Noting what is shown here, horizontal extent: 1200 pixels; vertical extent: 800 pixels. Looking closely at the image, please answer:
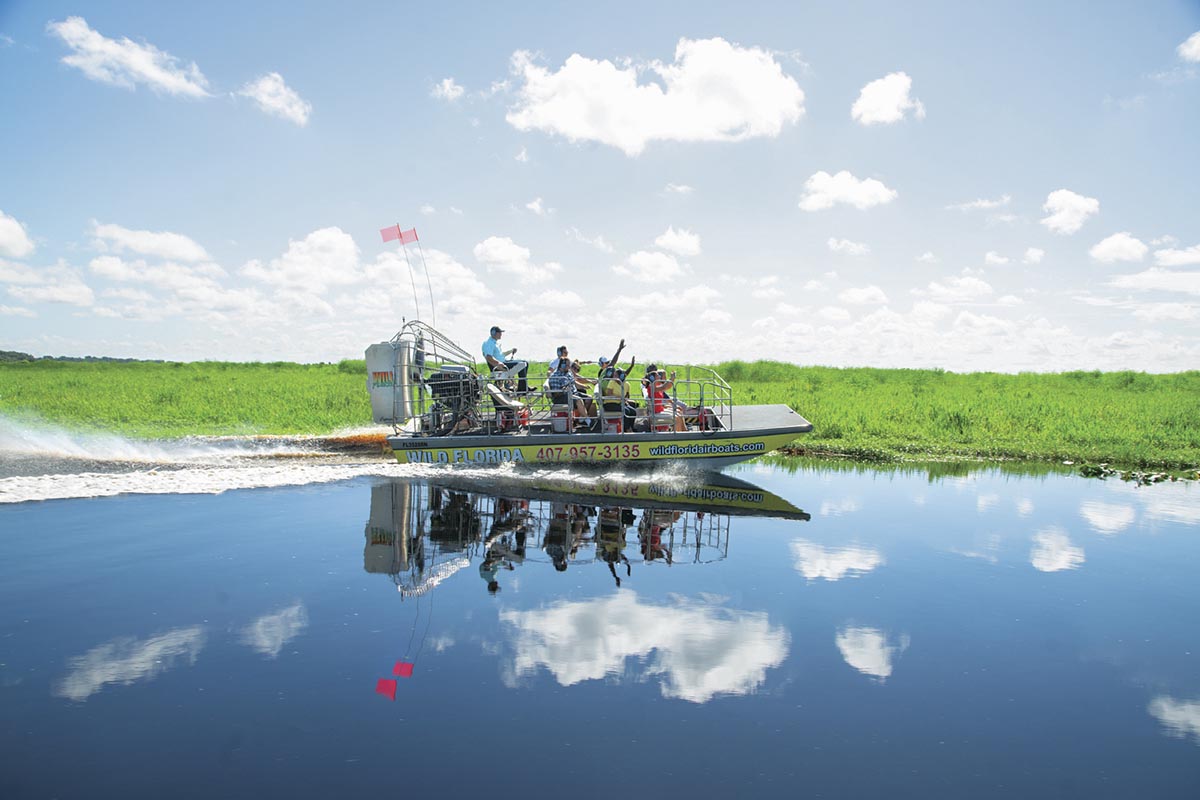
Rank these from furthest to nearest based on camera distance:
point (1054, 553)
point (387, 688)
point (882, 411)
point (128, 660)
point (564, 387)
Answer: point (882, 411) < point (564, 387) < point (1054, 553) < point (128, 660) < point (387, 688)

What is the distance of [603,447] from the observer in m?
13.7

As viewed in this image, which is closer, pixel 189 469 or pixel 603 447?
pixel 603 447

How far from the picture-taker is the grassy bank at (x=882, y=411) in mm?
18375

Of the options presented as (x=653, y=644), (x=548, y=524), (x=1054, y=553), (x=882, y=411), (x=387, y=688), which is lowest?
(x=387, y=688)

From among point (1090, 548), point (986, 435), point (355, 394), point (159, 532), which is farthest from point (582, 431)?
point (355, 394)

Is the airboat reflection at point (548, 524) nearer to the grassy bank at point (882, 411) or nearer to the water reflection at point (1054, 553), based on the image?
the water reflection at point (1054, 553)

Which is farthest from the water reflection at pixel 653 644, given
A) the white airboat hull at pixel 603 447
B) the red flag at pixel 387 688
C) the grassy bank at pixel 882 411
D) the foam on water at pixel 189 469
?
the grassy bank at pixel 882 411

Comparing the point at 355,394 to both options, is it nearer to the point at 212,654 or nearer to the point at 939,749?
the point at 212,654

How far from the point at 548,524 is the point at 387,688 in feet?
16.5

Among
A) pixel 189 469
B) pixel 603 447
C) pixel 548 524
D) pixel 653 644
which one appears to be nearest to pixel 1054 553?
pixel 653 644

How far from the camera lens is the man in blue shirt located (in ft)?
47.3

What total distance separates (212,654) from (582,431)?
8.91 meters

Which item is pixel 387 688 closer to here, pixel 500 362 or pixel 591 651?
pixel 591 651

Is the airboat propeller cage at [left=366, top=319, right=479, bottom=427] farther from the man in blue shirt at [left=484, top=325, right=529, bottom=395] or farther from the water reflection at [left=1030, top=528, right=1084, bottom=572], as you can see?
the water reflection at [left=1030, top=528, right=1084, bottom=572]
